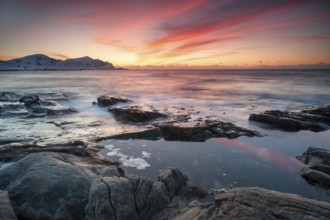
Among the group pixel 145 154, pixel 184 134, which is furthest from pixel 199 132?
pixel 145 154

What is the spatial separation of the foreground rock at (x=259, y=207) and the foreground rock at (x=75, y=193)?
120 cm

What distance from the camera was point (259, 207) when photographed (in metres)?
4.96

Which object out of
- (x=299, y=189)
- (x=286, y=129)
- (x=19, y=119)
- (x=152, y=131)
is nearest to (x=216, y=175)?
(x=299, y=189)

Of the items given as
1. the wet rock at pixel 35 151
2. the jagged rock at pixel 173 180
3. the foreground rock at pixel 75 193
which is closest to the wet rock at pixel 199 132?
the wet rock at pixel 35 151

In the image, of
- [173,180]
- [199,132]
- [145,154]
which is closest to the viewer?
[173,180]

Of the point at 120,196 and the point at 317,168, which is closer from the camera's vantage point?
the point at 120,196

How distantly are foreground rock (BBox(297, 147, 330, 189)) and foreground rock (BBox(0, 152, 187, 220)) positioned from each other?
568cm

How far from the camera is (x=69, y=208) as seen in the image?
224 inches

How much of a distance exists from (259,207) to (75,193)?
4.52m

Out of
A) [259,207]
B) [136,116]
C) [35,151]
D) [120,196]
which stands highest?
[259,207]

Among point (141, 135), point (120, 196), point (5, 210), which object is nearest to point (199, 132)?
point (141, 135)

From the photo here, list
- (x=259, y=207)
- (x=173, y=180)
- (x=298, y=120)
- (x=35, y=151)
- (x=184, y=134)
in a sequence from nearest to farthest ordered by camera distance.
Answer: (x=259, y=207), (x=173, y=180), (x=35, y=151), (x=184, y=134), (x=298, y=120)

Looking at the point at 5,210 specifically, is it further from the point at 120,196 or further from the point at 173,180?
the point at 173,180

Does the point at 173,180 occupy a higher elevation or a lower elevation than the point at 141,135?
higher
